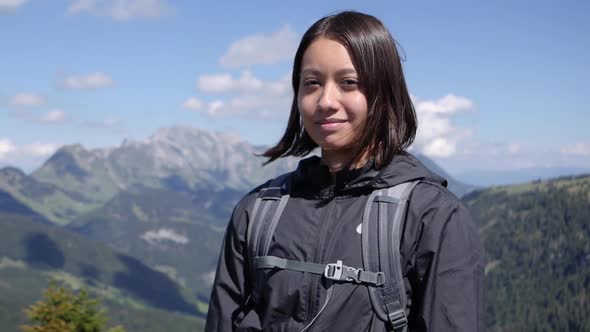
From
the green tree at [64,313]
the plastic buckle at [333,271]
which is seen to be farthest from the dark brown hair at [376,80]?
the green tree at [64,313]

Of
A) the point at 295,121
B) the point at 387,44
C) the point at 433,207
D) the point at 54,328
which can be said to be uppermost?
the point at 387,44

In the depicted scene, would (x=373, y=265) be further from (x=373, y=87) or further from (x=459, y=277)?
(x=373, y=87)

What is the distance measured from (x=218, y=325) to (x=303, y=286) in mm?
754

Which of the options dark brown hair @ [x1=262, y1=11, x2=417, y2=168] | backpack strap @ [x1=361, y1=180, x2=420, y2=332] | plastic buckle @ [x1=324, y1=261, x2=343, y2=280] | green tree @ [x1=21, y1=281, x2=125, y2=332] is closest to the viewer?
backpack strap @ [x1=361, y1=180, x2=420, y2=332]

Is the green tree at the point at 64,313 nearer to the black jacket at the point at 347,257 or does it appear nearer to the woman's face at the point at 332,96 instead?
the black jacket at the point at 347,257

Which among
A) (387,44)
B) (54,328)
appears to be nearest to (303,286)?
(387,44)

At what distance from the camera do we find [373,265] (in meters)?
3.56

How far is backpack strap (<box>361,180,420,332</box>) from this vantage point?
350 cm

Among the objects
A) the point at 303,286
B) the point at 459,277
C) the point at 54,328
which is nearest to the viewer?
the point at 459,277

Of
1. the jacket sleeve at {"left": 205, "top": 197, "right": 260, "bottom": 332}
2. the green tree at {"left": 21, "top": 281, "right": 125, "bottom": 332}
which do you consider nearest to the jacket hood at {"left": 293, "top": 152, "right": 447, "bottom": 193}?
the jacket sleeve at {"left": 205, "top": 197, "right": 260, "bottom": 332}

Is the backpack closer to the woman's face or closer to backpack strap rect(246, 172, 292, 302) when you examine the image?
backpack strap rect(246, 172, 292, 302)

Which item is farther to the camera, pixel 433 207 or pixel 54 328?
pixel 54 328

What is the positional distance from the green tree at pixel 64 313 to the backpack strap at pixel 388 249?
32.8 metres

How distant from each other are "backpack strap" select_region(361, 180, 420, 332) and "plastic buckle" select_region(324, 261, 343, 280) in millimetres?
157
